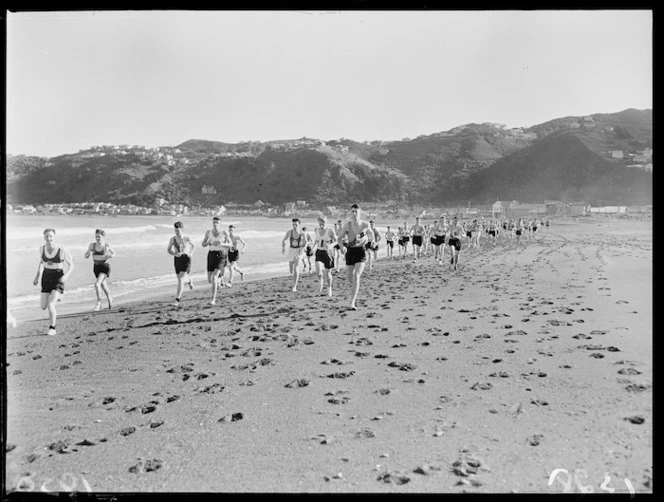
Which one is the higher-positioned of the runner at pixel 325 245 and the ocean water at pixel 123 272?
the runner at pixel 325 245

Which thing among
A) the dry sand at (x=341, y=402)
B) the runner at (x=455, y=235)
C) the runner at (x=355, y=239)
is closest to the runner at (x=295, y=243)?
the runner at (x=355, y=239)

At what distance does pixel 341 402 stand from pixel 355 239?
471 centimetres

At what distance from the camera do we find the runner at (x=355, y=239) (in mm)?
8688

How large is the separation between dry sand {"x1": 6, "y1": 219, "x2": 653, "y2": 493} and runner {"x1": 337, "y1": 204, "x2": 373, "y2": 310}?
916mm

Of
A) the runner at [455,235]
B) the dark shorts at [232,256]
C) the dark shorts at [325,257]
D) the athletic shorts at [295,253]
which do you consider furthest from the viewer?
the runner at [455,235]

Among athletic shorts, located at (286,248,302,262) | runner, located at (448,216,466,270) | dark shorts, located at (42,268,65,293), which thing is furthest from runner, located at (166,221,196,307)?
runner, located at (448,216,466,270)

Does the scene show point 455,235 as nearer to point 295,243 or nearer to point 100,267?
point 295,243

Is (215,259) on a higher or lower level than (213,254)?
lower

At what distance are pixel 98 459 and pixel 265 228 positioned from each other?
4351 centimetres

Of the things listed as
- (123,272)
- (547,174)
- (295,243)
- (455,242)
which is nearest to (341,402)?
(295,243)

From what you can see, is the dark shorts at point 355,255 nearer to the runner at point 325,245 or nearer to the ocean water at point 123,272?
the runner at point 325,245

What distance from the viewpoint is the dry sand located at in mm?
3156

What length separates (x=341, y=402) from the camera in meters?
4.32

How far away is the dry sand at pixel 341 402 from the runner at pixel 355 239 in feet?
3.00
